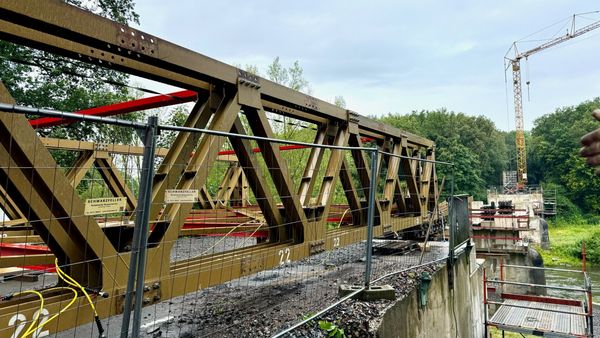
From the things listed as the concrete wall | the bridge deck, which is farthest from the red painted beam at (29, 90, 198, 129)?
the bridge deck

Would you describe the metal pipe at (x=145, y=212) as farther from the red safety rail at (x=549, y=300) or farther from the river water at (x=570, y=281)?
the river water at (x=570, y=281)

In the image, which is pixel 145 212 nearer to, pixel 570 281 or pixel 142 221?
pixel 142 221

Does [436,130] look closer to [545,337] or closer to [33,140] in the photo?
[545,337]

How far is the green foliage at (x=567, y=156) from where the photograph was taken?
5150cm

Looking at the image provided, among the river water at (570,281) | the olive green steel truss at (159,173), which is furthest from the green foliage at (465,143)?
the olive green steel truss at (159,173)

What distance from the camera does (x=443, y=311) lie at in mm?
6023

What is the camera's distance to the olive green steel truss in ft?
7.81

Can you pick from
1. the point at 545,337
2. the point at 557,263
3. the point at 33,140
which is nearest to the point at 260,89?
the point at 33,140

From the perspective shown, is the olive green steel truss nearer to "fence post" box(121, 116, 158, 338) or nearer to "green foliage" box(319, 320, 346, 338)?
"fence post" box(121, 116, 158, 338)

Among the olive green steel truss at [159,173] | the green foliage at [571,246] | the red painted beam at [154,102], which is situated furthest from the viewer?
the green foliage at [571,246]

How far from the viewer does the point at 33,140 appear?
2.37 m

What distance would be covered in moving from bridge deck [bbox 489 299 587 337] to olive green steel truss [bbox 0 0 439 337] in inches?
293

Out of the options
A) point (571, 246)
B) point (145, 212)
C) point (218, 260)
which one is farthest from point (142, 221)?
point (571, 246)

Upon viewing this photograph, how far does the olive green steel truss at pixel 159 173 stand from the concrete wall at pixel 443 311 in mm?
1271
